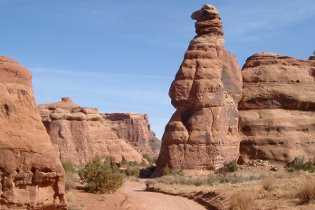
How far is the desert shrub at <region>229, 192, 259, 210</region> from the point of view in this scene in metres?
17.0

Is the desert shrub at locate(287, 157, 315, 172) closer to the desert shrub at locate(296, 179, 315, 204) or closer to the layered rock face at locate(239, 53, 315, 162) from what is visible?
the layered rock face at locate(239, 53, 315, 162)

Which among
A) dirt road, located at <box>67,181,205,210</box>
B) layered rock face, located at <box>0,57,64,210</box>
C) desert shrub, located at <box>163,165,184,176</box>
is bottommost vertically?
dirt road, located at <box>67,181,205,210</box>

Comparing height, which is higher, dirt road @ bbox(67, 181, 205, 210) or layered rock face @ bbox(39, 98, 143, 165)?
layered rock face @ bbox(39, 98, 143, 165)

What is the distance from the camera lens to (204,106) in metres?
37.6

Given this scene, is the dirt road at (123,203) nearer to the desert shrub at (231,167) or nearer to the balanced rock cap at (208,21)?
the desert shrub at (231,167)

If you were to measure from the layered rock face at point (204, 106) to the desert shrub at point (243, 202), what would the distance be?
58.3 feet

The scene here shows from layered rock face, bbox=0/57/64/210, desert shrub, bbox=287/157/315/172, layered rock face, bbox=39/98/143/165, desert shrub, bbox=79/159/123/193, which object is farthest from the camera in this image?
layered rock face, bbox=39/98/143/165

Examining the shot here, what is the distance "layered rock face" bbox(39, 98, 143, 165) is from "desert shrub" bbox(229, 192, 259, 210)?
31.7m

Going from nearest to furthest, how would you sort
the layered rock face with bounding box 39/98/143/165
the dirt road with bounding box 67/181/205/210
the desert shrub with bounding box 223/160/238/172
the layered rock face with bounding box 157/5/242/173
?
1. the dirt road with bounding box 67/181/205/210
2. the desert shrub with bounding box 223/160/238/172
3. the layered rock face with bounding box 157/5/242/173
4. the layered rock face with bounding box 39/98/143/165

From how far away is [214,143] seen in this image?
36.7m

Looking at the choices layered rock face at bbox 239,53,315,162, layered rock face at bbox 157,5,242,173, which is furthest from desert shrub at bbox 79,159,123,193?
layered rock face at bbox 239,53,315,162

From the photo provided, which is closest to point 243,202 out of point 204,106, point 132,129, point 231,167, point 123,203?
point 123,203

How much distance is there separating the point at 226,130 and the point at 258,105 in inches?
214

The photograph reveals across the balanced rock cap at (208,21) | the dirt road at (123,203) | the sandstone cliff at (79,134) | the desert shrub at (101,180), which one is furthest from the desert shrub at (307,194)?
the sandstone cliff at (79,134)
